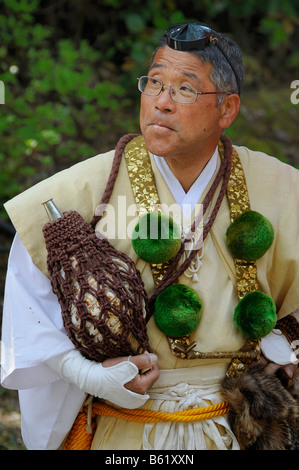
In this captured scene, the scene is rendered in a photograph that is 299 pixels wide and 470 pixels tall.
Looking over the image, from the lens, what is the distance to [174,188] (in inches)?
91.9

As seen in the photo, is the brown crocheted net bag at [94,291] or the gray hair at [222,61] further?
the gray hair at [222,61]

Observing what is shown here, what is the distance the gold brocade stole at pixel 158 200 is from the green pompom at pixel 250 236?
0.18 feet

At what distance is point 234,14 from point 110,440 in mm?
4966

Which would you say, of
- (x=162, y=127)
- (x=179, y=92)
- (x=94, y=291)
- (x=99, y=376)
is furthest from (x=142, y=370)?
(x=179, y=92)

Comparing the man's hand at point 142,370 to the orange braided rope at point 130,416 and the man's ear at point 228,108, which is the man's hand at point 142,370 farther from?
the man's ear at point 228,108

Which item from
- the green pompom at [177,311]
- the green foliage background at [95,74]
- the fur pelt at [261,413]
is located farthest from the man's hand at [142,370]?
the green foliage background at [95,74]

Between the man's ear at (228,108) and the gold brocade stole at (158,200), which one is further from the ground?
the man's ear at (228,108)

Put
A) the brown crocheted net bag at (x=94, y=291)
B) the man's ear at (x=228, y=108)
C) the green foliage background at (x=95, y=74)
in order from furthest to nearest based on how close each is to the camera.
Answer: the green foliage background at (x=95, y=74) → the man's ear at (x=228, y=108) → the brown crocheted net bag at (x=94, y=291)

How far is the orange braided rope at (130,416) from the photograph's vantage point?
2219 millimetres

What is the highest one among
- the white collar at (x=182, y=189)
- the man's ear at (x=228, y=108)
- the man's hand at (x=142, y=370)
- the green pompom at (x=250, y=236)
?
the man's ear at (x=228, y=108)

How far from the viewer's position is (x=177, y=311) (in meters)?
2.15

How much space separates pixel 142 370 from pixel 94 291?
0.33m

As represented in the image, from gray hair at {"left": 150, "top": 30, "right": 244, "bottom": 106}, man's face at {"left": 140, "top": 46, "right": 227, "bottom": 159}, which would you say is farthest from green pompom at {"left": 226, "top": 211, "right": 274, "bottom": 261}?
A: gray hair at {"left": 150, "top": 30, "right": 244, "bottom": 106}
